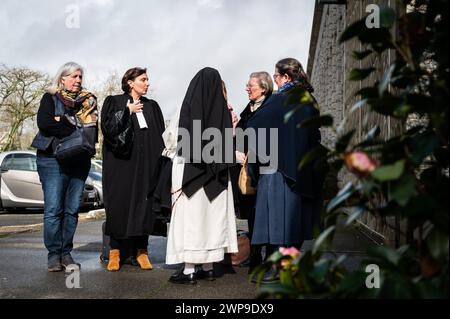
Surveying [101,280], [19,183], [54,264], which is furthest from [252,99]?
[19,183]

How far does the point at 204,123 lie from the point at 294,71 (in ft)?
3.02

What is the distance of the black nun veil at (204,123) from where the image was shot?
4.83m

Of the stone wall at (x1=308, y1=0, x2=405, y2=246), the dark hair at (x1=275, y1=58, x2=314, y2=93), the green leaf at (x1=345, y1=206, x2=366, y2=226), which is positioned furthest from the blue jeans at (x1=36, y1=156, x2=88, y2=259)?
the green leaf at (x1=345, y1=206, x2=366, y2=226)

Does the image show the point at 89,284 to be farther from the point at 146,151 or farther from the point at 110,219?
the point at 146,151

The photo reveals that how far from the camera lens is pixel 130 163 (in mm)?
5766

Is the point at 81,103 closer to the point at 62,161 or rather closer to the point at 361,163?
the point at 62,161

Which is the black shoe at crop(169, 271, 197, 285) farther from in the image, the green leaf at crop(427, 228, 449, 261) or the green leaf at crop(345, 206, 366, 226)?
the green leaf at crop(427, 228, 449, 261)

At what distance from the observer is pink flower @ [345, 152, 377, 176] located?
1.58 m

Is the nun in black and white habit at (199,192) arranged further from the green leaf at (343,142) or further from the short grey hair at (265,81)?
the green leaf at (343,142)

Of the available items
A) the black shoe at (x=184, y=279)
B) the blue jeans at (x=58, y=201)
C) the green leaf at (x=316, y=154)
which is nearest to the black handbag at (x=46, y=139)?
the blue jeans at (x=58, y=201)

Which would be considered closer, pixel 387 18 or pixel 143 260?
pixel 387 18

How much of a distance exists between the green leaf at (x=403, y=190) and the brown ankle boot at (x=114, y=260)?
4.40m

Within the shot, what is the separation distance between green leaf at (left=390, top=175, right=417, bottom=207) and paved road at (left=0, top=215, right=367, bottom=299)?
2653 mm
